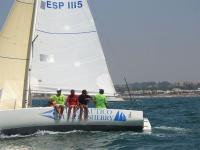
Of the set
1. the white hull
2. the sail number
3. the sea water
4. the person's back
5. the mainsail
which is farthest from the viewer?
the sail number

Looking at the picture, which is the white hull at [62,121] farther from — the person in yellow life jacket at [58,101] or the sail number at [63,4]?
the sail number at [63,4]

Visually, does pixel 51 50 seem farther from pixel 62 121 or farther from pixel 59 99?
pixel 62 121

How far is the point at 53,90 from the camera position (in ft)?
62.6

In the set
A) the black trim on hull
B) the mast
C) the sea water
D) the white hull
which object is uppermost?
the mast

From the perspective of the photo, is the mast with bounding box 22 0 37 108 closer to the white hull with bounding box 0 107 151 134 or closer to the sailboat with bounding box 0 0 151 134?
the sailboat with bounding box 0 0 151 134

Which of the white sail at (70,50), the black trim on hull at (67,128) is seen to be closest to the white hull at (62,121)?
the black trim on hull at (67,128)

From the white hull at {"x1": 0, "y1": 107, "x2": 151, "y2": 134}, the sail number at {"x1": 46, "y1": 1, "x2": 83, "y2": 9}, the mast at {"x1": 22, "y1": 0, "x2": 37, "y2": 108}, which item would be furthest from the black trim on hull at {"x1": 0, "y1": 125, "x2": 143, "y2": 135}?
the sail number at {"x1": 46, "y1": 1, "x2": 83, "y2": 9}

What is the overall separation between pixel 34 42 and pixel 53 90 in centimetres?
190

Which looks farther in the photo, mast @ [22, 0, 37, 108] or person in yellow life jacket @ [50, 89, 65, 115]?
mast @ [22, 0, 37, 108]

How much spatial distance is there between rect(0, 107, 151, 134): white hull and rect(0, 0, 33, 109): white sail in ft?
4.01

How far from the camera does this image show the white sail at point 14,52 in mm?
18859

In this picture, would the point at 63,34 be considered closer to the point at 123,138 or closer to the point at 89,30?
the point at 89,30

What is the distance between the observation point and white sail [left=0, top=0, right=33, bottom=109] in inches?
742

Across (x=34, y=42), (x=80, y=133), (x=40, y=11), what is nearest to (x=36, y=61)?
(x=34, y=42)
